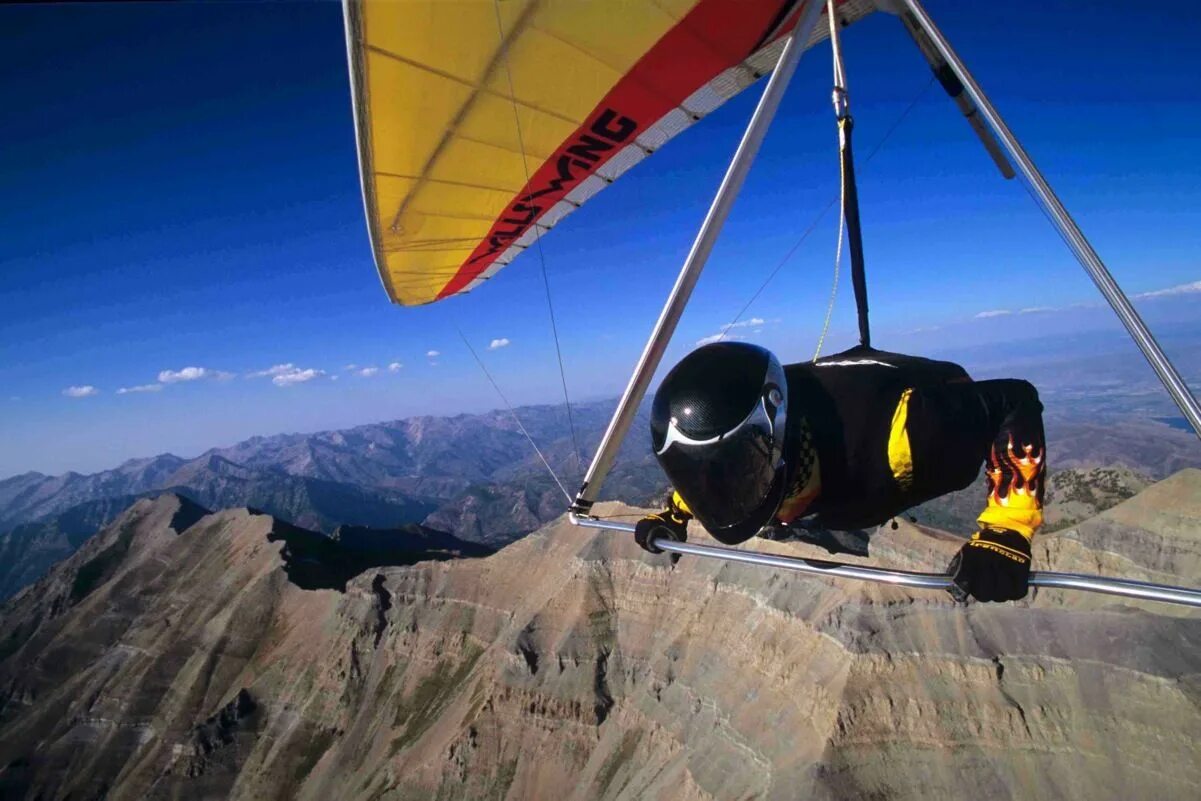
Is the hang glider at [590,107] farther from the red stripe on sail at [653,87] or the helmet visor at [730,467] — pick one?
the helmet visor at [730,467]

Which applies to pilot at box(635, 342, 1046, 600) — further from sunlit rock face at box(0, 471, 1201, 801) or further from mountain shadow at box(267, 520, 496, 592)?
mountain shadow at box(267, 520, 496, 592)

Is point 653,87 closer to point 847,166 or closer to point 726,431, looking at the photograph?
point 847,166

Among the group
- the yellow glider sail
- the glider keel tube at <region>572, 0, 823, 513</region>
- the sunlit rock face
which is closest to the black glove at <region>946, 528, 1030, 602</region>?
the glider keel tube at <region>572, 0, 823, 513</region>

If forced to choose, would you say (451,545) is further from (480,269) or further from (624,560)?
(480,269)

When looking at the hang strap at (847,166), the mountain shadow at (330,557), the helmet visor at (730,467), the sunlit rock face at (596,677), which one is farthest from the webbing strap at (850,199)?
the mountain shadow at (330,557)

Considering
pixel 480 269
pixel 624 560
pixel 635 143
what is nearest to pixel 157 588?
pixel 624 560
